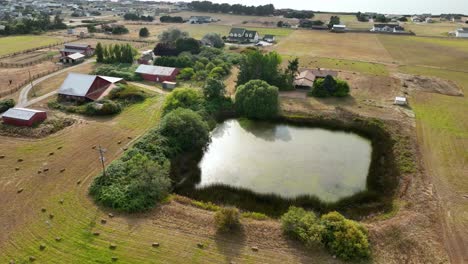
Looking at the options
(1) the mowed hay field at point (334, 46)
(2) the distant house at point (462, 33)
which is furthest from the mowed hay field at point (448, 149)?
(2) the distant house at point (462, 33)

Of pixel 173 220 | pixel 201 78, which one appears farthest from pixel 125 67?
pixel 173 220

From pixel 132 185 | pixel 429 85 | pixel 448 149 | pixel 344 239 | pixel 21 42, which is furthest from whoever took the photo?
pixel 21 42

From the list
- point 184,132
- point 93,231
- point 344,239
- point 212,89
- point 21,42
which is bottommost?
point 93,231

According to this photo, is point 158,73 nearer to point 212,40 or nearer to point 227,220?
point 212,40

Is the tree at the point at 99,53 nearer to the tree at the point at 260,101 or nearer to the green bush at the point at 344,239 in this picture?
the tree at the point at 260,101

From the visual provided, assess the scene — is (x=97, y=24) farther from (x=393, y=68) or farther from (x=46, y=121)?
(x=393, y=68)

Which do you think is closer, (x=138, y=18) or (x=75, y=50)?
(x=75, y=50)

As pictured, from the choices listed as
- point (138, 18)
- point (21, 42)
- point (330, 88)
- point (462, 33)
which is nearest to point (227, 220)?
point (330, 88)
